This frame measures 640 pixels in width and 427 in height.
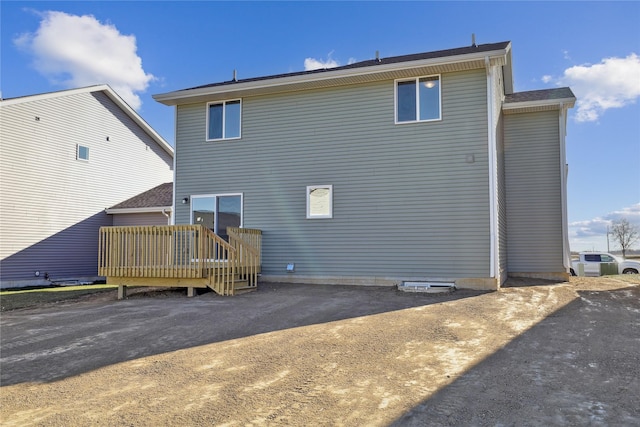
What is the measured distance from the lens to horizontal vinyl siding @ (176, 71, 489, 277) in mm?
9492

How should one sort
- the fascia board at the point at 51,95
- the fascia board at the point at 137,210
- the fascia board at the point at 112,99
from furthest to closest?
the fascia board at the point at 137,210, the fascia board at the point at 112,99, the fascia board at the point at 51,95

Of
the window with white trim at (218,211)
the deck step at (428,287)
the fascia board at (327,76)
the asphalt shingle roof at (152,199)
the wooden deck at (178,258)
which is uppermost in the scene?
the fascia board at (327,76)

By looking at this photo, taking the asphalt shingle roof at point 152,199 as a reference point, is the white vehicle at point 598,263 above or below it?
below

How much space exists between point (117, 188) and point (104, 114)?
10.3ft

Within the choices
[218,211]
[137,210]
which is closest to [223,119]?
[218,211]

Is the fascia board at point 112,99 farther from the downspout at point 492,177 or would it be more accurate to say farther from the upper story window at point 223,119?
the downspout at point 492,177

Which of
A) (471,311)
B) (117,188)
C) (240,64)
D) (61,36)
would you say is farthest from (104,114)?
(471,311)

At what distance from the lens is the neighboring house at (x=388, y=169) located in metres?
9.47

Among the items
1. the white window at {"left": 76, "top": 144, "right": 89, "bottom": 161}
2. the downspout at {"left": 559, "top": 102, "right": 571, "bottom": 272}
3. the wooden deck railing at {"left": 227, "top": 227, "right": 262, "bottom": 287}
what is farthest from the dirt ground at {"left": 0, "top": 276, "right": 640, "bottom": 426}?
the white window at {"left": 76, "top": 144, "right": 89, "bottom": 161}

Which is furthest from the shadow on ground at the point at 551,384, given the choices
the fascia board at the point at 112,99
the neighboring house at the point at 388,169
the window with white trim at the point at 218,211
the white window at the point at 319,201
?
the fascia board at the point at 112,99

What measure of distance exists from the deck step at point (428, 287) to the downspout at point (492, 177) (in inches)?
37.5

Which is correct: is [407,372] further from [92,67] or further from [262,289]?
[92,67]

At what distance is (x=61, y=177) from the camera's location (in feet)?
51.1

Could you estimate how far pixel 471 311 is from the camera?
22.3 feet
